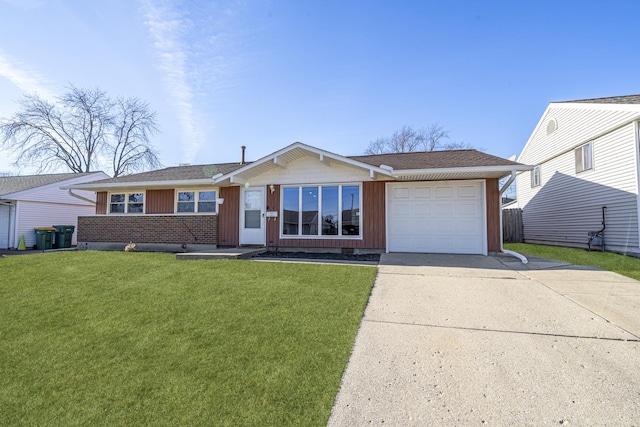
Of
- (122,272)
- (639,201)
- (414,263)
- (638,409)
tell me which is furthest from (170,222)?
(639,201)

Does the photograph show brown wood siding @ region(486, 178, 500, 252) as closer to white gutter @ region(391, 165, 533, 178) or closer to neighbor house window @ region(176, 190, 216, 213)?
white gutter @ region(391, 165, 533, 178)

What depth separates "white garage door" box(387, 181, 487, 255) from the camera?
832cm

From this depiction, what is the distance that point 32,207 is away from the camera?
14.8 meters

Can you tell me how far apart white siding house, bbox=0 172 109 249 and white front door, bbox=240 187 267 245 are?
41.7ft

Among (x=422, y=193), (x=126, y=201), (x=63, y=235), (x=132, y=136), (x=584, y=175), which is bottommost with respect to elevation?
(x=63, y=235)

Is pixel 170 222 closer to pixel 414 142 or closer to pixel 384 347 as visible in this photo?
pixel 384 347

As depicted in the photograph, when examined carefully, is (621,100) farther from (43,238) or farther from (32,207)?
(32,207)

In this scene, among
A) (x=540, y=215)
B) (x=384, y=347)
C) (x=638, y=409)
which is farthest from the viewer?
(x=540, y=215)

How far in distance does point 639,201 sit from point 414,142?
19.8 m

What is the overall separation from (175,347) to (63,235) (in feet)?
54.3

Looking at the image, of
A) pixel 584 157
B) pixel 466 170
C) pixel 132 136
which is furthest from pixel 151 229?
pixel 132 136

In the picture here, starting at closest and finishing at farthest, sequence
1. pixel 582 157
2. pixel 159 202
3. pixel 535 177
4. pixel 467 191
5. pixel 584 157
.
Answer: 1. pixel 467 191
2. pixel 584 157
3. pixel 582 157
4. pixel 159 202
5. pixel 535 177

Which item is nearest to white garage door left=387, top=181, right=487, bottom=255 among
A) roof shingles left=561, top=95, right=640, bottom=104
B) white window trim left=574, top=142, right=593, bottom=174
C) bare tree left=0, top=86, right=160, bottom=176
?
roof shingles left=561, top=95, right=640, bottom=104

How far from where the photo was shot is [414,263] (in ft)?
22.4
